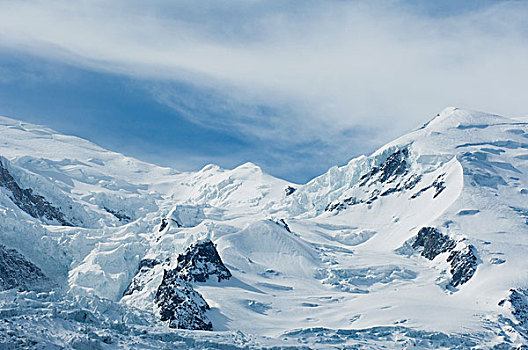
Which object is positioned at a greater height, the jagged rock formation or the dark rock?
the jagged rock formation

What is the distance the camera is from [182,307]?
573ft

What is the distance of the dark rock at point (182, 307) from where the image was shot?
17111 centimetres

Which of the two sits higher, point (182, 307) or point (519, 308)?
point (519, 308)

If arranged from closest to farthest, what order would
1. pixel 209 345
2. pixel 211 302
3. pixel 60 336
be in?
1. pixel 60 336
2. pixel 209 345
3. pixel 211 302

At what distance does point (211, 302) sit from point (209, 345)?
68.3m

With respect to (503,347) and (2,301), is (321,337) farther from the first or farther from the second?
(2,301)

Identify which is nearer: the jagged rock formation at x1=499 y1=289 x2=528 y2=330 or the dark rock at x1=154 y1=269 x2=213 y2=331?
the dark rock at x1=154 y1=269 x2=213 y2=331

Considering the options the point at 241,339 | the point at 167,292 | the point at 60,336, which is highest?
the point at 167,292

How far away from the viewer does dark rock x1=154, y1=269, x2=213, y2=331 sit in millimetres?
171113

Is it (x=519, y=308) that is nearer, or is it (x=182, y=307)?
(x=182, y=307)

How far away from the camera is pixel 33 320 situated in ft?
345

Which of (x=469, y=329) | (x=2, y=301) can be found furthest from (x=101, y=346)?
(x=469, y=329)

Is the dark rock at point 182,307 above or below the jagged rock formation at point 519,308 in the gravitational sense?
below

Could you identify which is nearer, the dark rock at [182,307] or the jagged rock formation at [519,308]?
the dark rock at [182,307]
